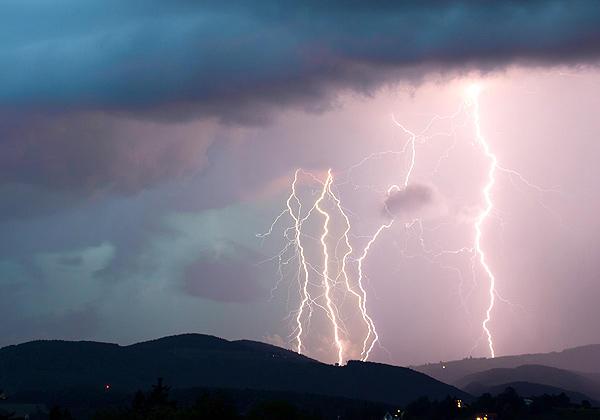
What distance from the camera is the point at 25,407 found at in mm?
196500

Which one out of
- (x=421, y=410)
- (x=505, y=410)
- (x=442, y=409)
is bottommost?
(x=505, y=410)

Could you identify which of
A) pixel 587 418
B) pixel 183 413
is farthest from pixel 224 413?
pixel 587 418

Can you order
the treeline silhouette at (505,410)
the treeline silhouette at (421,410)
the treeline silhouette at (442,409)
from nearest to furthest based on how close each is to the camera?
the treeline silhouette at (421,410)
the treeline silhouette at (442,409)
the treeline silhouette at (505,410)

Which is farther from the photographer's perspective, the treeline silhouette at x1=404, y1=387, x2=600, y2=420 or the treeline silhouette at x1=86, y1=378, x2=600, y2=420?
the treeline silhouette at x1=404, y1=387, x2=600, y2=420

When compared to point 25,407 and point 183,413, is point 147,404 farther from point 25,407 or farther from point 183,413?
point 25,407

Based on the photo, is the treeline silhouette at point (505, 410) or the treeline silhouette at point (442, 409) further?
the treeline silhouette at point (505, 410)

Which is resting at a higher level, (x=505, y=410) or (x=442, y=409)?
(x=442, y=409)

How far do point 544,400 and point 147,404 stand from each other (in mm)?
82957

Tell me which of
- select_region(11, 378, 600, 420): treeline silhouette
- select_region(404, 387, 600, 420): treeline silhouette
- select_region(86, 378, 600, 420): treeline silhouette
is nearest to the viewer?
select_region(11, 378, 600, 420): treeline silhouette

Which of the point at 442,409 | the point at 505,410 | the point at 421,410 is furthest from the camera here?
the point at 421,410

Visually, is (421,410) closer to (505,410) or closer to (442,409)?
(442,409)

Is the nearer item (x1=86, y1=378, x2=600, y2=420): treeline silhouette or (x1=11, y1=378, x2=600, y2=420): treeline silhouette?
(x1=11, y1=378, x2=600, y2=420): treeline silhouette

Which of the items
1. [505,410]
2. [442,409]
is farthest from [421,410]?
[505,410]

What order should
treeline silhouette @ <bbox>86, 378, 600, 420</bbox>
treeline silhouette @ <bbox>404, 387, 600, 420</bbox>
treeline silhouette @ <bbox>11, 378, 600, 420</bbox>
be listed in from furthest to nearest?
treeline silhouette @ <bbox>404, 387, 600, 420</bbox>, treeline silhouette @ <bbox>86, 378, 600, 420</bbox>, treeline silhouette @ <bbox>11, 378, 600, 420</bbox>
